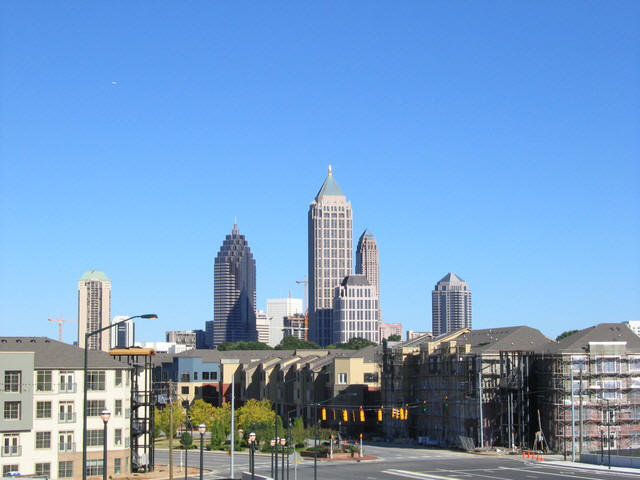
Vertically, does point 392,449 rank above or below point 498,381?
below

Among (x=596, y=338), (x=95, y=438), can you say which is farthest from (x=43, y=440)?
(x=596, y=338)

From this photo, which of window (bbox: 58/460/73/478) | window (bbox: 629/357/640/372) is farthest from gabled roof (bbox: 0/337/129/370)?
window (bbox: 629/357/640/372)

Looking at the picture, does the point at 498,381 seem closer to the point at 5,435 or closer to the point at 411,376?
the point at 411,376

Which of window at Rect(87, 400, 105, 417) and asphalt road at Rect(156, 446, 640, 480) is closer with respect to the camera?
asphalt road at Rect(156, 446, 640, 480)

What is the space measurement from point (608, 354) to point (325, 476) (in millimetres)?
43491

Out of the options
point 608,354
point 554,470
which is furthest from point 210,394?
point 554,470

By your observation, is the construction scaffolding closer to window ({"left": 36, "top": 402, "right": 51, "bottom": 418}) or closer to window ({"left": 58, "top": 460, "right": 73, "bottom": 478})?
window ({"left": 58, "top": 460, "right": 73, "bottom": 478})

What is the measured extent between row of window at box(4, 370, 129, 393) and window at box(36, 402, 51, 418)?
1.19 m

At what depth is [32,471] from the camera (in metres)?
83.2

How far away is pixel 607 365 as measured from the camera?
114 metres

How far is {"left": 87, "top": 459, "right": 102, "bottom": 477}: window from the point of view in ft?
279

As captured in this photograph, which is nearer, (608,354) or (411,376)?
(608,354)

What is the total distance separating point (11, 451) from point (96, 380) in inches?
382

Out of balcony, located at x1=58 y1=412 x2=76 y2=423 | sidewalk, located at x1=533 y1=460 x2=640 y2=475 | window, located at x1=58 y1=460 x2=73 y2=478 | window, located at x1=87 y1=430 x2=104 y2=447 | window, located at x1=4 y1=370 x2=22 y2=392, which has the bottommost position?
sidewalk, located at x1=533 y1=460 x2=640 y2=475
